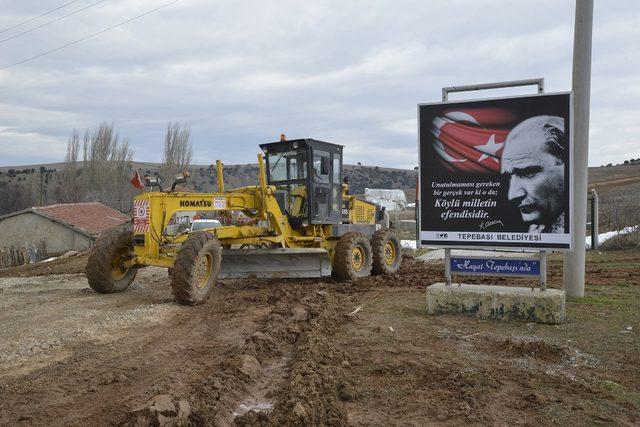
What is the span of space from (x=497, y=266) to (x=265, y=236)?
5370 mm

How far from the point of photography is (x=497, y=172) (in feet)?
27.3

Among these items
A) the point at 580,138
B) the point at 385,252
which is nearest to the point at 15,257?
the point at 385,252

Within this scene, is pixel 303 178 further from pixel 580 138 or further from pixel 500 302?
pixel 500 302

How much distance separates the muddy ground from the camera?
463cm

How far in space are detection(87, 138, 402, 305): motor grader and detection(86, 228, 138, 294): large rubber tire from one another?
18mm

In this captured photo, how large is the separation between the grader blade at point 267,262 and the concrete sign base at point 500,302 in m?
4.23

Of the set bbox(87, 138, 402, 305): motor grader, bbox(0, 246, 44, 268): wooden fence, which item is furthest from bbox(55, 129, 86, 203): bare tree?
bbox(87, 138, 402, 305): motor grader

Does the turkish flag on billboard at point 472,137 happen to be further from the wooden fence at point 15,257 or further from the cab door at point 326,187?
the wooden fence at point 15,257

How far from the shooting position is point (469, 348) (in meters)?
6.56

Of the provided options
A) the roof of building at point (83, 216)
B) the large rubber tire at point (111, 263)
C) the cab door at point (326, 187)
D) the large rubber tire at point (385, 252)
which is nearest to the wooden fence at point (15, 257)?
the roof of building at point (83, 216)

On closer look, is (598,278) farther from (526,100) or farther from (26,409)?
(26,409)

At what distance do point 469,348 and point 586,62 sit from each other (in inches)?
208

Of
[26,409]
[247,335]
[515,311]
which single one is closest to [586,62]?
[515,311]

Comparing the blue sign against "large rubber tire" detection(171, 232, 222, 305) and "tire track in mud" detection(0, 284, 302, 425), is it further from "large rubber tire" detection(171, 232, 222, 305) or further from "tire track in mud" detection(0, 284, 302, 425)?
"large rubber tire" detection(171, 232, 222, 305)
